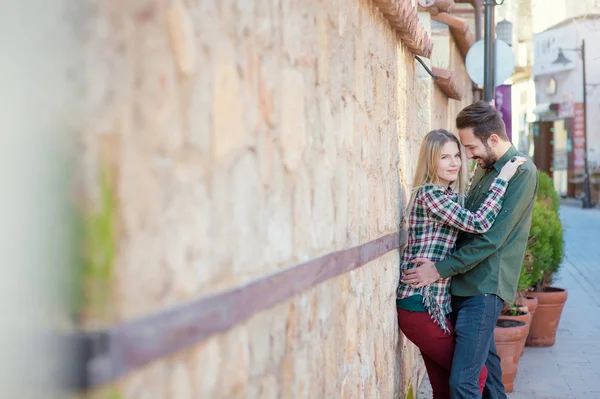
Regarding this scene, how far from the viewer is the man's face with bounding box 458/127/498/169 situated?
4.17 meters

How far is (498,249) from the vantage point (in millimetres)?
4031

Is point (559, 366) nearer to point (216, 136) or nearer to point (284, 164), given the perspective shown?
point (284, 164)

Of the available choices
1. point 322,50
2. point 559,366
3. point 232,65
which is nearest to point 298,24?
point 322,50

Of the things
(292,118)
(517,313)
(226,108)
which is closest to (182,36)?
(226,108)

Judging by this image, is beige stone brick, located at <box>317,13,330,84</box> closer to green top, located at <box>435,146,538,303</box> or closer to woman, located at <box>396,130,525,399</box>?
woman, located at <box>396,130,525,399</box>

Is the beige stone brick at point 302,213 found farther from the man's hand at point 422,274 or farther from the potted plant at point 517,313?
the potted plant at point 517,313

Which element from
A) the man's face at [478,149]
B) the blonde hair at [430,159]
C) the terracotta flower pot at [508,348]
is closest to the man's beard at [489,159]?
the man's face at [478,149]

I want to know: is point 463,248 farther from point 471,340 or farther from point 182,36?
point 182,36

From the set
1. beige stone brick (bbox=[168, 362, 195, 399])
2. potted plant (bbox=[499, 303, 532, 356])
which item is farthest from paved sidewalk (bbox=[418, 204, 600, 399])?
beige stone brick (bbox=[168, 362, 195, 399])

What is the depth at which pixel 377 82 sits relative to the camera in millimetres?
3791

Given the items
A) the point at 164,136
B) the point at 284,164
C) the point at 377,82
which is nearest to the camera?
the point at 164,136

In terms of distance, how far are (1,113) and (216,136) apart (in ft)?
1.67

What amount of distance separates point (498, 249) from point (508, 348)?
2071mm

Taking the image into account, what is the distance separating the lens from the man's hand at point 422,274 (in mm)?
4000
